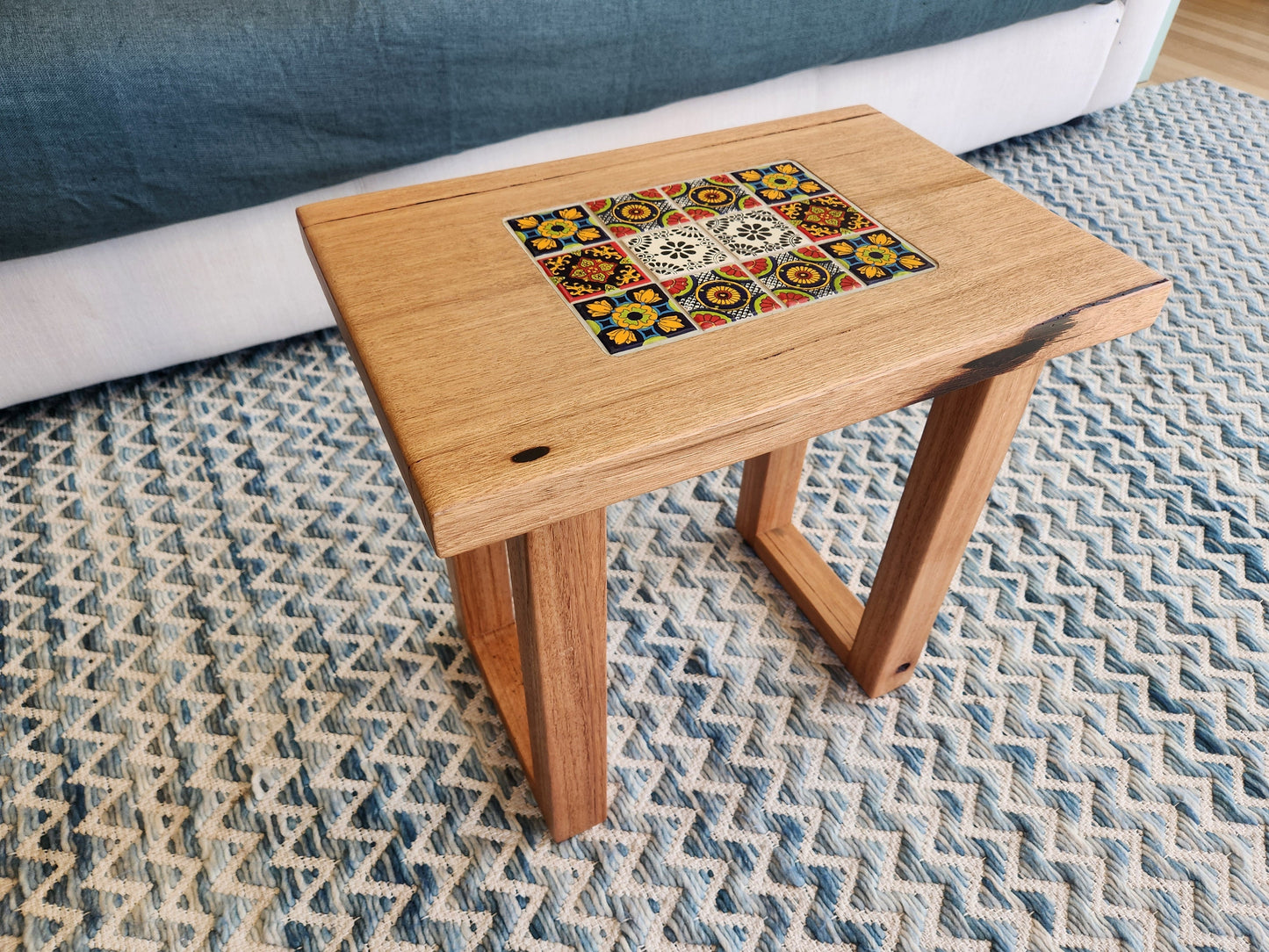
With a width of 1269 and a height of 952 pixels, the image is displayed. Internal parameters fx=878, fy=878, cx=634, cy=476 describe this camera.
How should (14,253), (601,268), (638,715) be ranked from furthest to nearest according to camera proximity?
(14,253)
(638,715)
(601,268)

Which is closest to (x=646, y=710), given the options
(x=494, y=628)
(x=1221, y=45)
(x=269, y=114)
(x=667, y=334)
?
(x=494, y=628)

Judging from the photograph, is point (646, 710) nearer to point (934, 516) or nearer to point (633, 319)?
point (934, 516)

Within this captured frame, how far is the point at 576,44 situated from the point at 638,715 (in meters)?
0.96

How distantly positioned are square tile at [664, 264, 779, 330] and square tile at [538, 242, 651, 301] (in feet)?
0.12

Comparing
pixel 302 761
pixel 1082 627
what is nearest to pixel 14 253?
pixel 302 761

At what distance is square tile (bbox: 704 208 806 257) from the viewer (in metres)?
0.78

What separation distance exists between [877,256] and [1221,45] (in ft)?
8.60

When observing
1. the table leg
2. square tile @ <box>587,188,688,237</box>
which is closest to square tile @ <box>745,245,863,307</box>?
square tile @ <box>587,188,688,237</box>

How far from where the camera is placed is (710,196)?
0.85 m

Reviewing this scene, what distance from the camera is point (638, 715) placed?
1.00m

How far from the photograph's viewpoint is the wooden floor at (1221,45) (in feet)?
7.86

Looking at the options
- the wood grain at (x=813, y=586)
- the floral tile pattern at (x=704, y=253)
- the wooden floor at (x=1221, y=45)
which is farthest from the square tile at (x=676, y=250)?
the wooden floor at (x=1221, y=45)

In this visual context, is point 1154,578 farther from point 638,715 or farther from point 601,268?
point 601,268

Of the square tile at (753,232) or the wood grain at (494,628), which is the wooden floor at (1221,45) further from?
the wood grain at (494,628)
